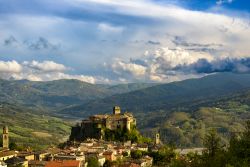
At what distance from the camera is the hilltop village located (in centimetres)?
11394

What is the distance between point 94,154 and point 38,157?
15.7 m

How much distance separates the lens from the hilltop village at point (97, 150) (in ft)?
374

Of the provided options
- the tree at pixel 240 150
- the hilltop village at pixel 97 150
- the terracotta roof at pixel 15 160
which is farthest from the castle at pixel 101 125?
the tree at pixel 240 150

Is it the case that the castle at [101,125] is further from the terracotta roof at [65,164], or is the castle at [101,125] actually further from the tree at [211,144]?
the tree at [211,144]

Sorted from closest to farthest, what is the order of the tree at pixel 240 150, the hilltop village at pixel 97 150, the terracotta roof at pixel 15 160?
1. the tree at pixel 240 150
2. the terracotta roof at pixel 15 160
3. the hilltop village at pixel 97 150

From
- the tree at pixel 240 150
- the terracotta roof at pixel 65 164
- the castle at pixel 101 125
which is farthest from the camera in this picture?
the castle at pixel 101 125

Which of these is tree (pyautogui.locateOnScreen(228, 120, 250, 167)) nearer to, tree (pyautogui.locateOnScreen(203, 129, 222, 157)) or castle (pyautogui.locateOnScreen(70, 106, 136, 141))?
tree (pyautogui.locateOnScreen(203, 129, 222, 157))

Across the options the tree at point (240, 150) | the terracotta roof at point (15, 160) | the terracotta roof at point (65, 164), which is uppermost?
the tree at point (240, 150)

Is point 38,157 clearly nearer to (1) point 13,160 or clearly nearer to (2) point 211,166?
(1) point 13,160

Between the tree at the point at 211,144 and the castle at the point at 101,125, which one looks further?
the castle at the point at 101,125

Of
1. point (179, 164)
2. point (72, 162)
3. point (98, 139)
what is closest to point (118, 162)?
point (72, 162)

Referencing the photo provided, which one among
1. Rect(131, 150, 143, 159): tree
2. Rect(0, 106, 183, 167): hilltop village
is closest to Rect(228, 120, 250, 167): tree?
Rect(0, 106, 183, 167): hilltop village

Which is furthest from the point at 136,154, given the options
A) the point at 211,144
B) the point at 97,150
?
the point at 211,144

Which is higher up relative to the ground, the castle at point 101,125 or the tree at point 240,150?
the castle at point 101,125
